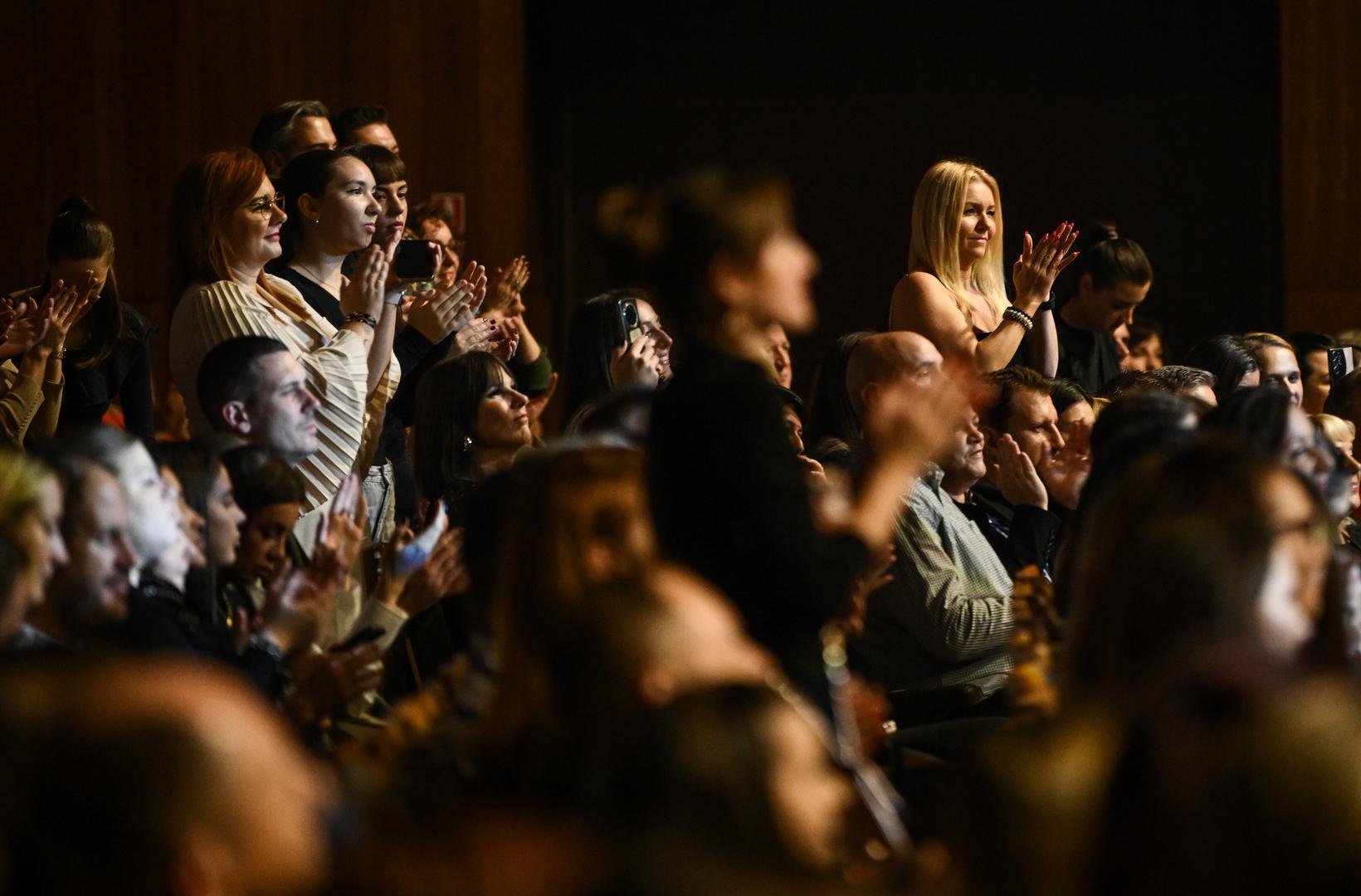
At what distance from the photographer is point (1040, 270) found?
443 cm

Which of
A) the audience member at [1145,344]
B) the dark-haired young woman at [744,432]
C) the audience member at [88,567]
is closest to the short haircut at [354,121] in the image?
the audience member at [1145,344]

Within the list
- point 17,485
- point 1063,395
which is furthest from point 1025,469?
point 17,485

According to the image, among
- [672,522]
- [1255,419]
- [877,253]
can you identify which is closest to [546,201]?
[877,253]

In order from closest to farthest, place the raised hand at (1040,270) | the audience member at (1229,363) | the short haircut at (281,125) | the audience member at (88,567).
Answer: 1. the audience member at (88,567)
2. the raised hand at (1040,270)
3. the audience member at (1229,363)
4. the short haircut at (281,125)

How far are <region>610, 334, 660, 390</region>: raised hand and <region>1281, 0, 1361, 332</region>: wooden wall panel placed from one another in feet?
13.7

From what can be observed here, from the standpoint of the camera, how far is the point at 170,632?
2.42 meters

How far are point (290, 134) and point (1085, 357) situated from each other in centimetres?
223

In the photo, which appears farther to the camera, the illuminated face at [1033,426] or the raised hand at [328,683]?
the illuminated face at [1033,426]

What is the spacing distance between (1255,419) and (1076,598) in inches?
45.9

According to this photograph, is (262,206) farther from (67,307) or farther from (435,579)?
→ (435,579)

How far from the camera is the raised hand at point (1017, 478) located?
152 inches

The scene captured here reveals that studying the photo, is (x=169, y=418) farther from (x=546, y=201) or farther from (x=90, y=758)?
(x=90, y=758)

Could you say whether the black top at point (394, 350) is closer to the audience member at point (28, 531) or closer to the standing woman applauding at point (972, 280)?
the standing woman applauding at point (972, 280)

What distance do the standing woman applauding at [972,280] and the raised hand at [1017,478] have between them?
0.44 meters
